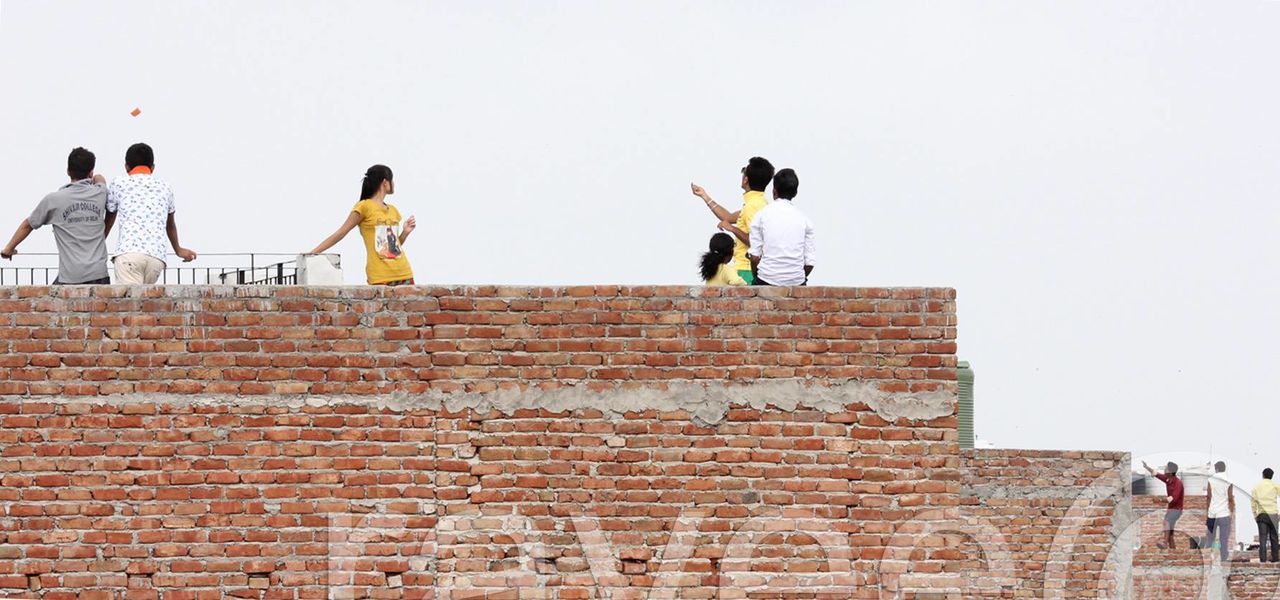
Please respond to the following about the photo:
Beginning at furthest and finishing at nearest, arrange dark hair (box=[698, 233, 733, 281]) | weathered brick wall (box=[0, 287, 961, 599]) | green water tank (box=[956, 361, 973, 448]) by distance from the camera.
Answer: green water tank (box=[956, 361, 973, 448]) → dark hair (box=[698, 233, 733, 281]) → weathered brick wall (box=[0, 287, 961, 599])

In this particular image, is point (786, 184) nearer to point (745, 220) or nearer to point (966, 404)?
point (745, 220)

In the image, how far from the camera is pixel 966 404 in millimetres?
20094

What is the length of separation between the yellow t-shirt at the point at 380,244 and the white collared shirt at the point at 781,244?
208 centimetres

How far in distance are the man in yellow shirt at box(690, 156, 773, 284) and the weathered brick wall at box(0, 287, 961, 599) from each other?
2.58 feet

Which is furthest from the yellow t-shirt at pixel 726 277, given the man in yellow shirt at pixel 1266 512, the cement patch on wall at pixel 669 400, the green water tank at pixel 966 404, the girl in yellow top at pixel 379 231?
the man in yellow shirt at pixel 1266 512

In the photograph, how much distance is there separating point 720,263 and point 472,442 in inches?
77.3

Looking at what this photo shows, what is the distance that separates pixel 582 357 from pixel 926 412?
2.01 m

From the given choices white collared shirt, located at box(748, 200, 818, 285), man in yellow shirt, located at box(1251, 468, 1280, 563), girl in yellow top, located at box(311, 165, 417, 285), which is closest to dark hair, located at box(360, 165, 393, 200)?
girl in yellow top, located at box(311, 165, 417, 285)

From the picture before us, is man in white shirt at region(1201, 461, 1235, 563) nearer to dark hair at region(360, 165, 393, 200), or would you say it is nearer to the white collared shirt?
the white collared shirt

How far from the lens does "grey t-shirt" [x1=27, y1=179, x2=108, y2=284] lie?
10984 millimetres

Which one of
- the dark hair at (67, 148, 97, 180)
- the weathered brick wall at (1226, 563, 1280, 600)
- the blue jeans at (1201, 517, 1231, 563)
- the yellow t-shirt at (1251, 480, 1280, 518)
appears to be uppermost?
the dark hair at (67, 148, 97, 180)

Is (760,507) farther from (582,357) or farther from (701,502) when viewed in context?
(582,357)

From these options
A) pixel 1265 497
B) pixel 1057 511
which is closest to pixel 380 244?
pixel 1057 511

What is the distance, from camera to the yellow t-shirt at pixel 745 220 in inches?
456
